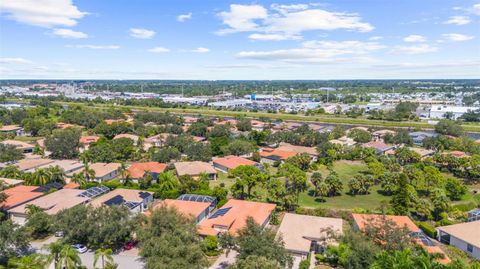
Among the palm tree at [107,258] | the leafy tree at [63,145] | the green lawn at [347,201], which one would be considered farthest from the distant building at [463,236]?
the leafy tree at [63,145]

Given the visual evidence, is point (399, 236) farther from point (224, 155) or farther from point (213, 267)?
point (224, 155)

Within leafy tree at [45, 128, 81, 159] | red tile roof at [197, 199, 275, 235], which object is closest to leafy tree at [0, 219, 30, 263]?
red tile roof at [197, 199, 275, 235]

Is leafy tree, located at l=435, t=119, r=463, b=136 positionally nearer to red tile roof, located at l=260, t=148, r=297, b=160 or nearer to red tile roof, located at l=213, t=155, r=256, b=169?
red tile roof, located at l=260, t=148, r=297, b=160

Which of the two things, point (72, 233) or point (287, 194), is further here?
point (287, 194)

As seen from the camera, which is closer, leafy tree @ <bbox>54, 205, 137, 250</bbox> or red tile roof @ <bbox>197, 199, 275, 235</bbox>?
leafy tree @ <bbox>54, 205, 137, 250</bbox>

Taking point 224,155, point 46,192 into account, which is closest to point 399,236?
point 46,192

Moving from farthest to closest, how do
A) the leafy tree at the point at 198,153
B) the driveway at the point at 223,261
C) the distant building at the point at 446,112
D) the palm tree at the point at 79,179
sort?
the distant building at the point at 446,112 → the leafy tree at the point at 198,153 → the palm tree at the point at 79,179 → the driveway at the point at 223,261

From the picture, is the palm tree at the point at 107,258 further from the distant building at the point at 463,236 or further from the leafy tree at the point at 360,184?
the leafy tree at the point at 360,184
